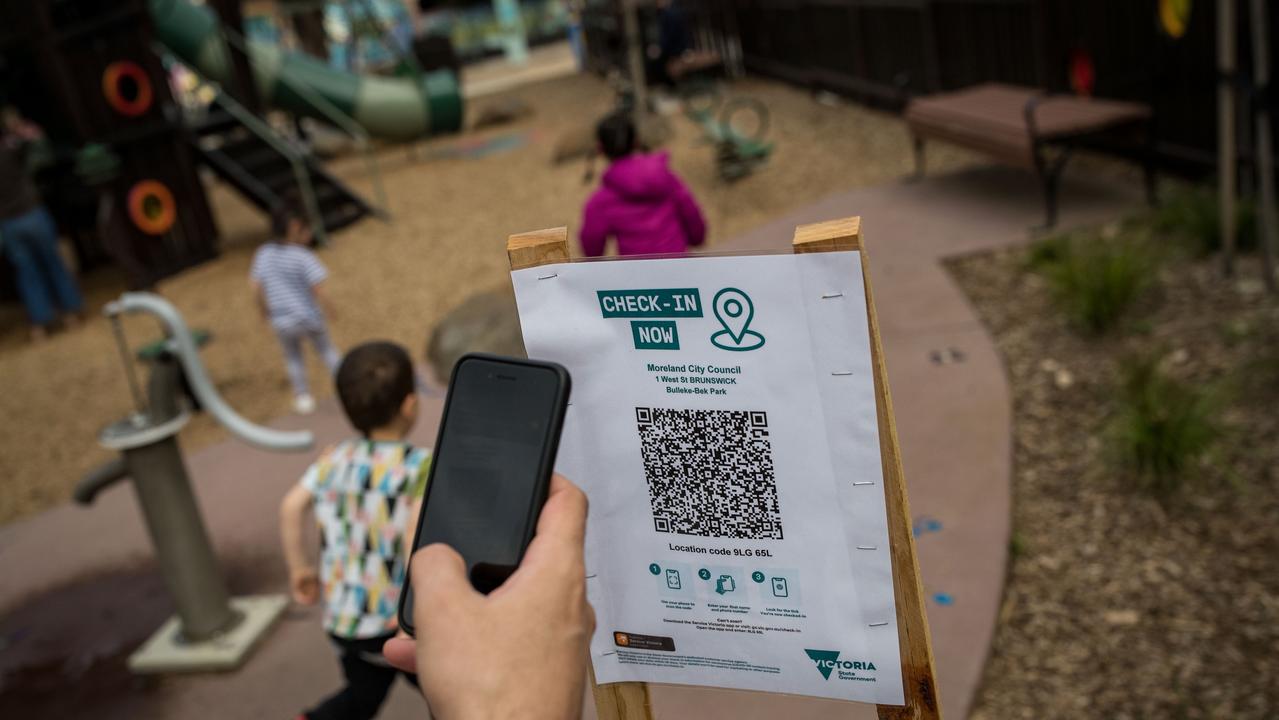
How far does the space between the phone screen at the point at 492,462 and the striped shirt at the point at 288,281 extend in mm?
5237

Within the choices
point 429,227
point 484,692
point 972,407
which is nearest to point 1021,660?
point 972,407

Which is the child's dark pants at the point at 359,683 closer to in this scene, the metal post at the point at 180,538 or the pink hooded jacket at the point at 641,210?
the metal post at the point at 180,538

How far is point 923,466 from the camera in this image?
182 inches

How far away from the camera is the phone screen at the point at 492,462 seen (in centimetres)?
119

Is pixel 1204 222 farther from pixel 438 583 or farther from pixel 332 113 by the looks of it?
pixel 332 113

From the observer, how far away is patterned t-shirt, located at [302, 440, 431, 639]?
2.84m

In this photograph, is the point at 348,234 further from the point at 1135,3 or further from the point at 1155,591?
the point at 1155,591

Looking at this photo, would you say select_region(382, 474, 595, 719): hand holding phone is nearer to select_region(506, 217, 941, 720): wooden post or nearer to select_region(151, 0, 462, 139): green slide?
select_region(506, 217, 941, 720): wooden post

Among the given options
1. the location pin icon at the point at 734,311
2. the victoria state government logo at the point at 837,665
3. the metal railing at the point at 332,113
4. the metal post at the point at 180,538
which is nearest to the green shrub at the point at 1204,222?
the metal post at the point at 180,538

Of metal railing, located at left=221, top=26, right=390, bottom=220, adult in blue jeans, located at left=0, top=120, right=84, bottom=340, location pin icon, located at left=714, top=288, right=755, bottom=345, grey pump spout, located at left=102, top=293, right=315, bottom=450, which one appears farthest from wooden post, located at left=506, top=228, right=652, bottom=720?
metal railing, located at left=221, top=26, right=390, bottom=220

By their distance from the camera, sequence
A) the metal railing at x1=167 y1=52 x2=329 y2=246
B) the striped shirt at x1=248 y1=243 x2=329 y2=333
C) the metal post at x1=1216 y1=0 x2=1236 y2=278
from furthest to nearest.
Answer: the metal railing at x1=167 y1=52 x2=329 y2=246 → the striped shirt at x1=248 y1=243 x2=329 y2=333 → the metal post at x1=1216 y1=0 x2=1236 y2=278

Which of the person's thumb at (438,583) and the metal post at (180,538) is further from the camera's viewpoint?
the metal post at (180,538)

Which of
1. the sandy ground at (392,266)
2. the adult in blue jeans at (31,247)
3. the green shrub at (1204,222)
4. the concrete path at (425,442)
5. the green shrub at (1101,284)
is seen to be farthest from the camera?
the adult in blue jeans at (31,247)

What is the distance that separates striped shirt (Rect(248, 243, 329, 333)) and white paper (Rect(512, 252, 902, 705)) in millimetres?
4951
